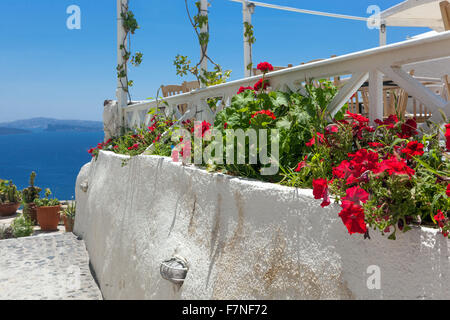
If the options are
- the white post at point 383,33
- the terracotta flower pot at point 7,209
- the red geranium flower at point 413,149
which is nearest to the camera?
the red geranium flower at point 413,149

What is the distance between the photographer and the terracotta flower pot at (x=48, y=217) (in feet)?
40.0

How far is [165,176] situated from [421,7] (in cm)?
555

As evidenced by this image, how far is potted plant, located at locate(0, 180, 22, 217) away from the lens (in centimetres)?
1441

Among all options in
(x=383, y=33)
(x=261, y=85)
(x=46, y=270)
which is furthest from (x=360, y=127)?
(x=383, y=33)

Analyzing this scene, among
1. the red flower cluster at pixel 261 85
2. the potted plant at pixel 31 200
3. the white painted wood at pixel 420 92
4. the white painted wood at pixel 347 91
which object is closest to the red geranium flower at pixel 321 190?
the white painted wood at pixel 420 92

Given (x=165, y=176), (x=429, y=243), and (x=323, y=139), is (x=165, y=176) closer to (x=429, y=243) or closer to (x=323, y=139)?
(x=323, y=139)

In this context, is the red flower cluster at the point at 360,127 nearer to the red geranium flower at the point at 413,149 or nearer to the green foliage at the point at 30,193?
the red geranium flower at the point at 413,149

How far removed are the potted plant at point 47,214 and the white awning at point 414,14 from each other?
34.8 ft

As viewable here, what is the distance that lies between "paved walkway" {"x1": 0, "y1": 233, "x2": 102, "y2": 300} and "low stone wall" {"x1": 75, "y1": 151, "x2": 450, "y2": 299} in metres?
1.13

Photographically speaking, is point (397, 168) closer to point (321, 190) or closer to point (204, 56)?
point (321, 190)

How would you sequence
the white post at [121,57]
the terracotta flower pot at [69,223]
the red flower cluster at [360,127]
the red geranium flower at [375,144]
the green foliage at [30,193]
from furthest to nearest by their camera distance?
the green foliage at [30,193]
the terracotta flower pot at [69,223]
the white post at [121,57]
the red flower cluster at [360,127]
the red geranium flower at [375,144]

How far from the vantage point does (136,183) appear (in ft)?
16.7

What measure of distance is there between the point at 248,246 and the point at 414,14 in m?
6.35
